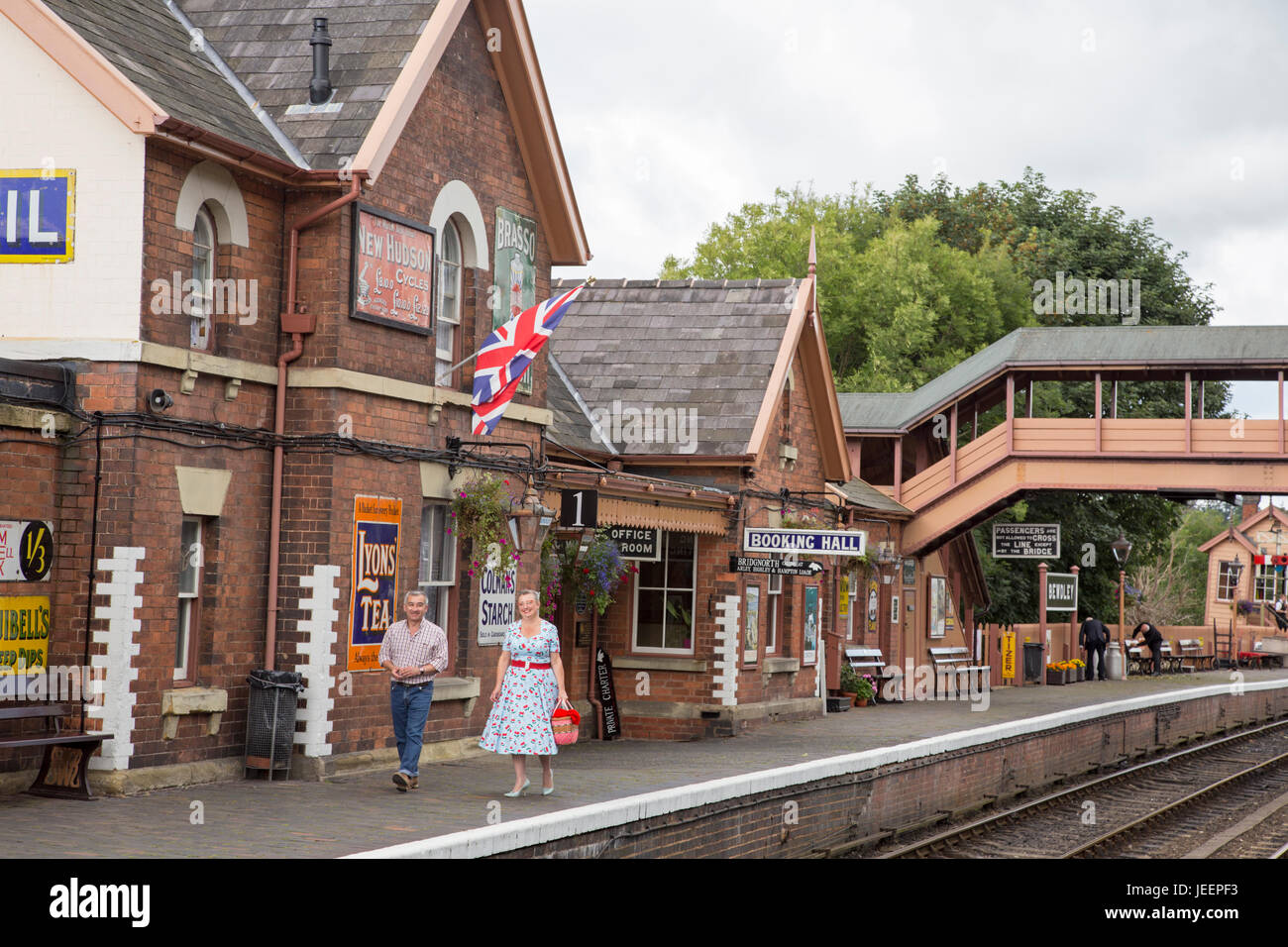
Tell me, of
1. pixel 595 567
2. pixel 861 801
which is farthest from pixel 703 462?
pixel 861 801

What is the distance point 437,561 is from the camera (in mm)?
15461

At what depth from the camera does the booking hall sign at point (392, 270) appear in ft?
45.3

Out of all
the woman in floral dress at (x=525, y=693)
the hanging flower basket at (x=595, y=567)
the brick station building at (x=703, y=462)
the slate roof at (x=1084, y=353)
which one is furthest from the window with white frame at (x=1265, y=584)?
the woman in floral dress at (x=525, y=693)

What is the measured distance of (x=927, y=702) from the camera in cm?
2762

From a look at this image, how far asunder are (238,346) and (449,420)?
268cm

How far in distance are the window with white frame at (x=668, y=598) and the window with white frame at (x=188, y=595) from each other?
30.9ft

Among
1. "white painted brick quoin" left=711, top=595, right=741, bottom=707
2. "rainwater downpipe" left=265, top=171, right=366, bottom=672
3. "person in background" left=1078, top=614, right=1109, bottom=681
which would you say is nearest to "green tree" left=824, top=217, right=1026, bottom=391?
"person in background" left=1078, top=614, right=1109, bottom=681

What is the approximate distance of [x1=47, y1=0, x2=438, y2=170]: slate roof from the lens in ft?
42.3

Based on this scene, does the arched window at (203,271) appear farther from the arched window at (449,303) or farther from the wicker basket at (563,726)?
the wicker basket at (563,726)

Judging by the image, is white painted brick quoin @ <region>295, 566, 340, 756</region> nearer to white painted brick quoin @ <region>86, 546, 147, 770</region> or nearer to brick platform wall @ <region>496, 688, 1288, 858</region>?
white painted brick quoin @ <region>86, 546, 147, 770</region>

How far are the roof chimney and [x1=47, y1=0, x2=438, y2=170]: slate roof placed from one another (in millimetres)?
101

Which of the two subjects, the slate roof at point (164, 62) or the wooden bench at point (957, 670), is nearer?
the slate roof at point (164, 62)
